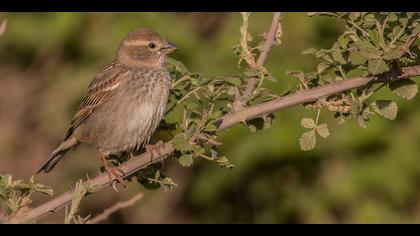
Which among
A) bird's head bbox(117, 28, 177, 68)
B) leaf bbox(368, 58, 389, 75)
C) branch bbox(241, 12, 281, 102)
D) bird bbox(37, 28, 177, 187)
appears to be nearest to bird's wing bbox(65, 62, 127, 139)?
bird bbox(37, 28, 177, 187)

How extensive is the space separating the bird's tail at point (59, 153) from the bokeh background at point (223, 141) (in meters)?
1.80

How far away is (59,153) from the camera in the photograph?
265 inches

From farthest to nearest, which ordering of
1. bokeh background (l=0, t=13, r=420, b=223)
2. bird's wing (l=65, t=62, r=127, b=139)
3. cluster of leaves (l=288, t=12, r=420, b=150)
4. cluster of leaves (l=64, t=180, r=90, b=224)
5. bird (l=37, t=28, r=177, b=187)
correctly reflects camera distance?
1. bokeh background (l=0, t=13, r=420, b=223)
2. bird's wing (l=65, t=62, r=127, b=139)
3. bird (l=37, t=28, r=177, b=187)
4. cluster of leaves (l=288, t=12, r=420, b=150)
5. cluster of leaves (l=64, t=180, r=90, b=224)

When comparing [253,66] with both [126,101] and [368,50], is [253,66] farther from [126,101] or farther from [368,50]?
[126,101]

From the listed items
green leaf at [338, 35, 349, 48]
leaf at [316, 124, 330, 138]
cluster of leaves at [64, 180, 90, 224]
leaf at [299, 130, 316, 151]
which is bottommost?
cluster of leaves at [64, 180, 90, 224]

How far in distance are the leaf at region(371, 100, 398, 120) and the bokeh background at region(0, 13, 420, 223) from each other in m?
3.10

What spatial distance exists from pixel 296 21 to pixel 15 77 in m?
3.69

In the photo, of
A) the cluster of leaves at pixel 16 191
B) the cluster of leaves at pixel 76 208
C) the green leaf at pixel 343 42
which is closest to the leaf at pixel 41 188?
the cluster of leaves at pixel 16 191

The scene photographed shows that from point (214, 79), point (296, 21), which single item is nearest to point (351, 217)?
point (296, 21)

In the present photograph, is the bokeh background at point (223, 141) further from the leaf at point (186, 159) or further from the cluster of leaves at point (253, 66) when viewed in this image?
the leaf at point (186, 159)

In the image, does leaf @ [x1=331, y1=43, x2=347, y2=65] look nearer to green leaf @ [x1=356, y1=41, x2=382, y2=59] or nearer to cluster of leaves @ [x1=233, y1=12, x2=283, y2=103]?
green leaf @ [x1=356, y1=41, x2=382, y2=59]

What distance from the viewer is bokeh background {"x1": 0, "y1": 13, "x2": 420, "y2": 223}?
338 inches

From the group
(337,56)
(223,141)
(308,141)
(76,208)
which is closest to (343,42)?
(337,56)

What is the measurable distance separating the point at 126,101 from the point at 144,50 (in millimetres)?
444
